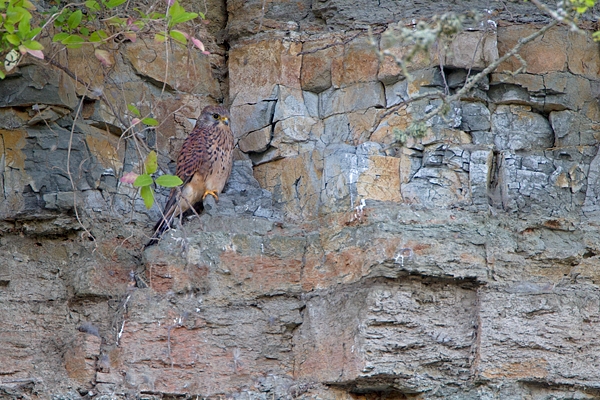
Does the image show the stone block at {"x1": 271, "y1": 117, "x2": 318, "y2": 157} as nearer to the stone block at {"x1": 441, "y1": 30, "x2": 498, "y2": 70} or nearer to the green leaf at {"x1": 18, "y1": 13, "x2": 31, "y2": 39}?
the stone block at {"x1": 441, "y1": 30, "x2": 498, "y2": 70}

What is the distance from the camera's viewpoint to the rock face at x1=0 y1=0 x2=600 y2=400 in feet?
15.7

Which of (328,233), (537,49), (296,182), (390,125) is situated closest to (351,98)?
(390,125)

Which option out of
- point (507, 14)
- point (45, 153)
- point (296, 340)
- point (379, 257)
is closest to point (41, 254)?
point (45, 153)

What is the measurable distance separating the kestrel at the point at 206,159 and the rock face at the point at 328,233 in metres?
0.09

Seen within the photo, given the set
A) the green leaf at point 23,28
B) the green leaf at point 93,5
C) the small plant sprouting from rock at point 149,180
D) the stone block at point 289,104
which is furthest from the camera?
the stone block at point 289,104

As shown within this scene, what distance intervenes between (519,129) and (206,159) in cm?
167

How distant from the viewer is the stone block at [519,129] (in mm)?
5234

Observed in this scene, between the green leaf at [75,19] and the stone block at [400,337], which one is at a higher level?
the green leaf at [75,19]

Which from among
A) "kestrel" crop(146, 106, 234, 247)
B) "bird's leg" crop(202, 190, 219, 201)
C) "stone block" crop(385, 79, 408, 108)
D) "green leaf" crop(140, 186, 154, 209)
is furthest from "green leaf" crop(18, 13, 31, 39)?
"stone block" crop(385, 79, 408, 108)

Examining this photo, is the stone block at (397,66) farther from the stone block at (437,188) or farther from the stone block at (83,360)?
the stone block at (83,360)

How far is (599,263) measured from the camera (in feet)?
16.3

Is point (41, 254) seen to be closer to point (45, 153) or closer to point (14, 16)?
point (45, 153)

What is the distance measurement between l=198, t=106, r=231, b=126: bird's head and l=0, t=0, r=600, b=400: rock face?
0.14 m

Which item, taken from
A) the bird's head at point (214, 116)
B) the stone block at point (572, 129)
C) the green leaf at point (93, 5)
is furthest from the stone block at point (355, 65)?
the green leaf at point (93, 5)
